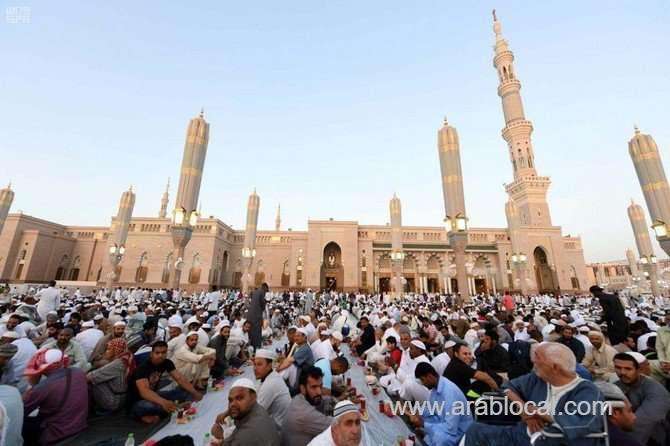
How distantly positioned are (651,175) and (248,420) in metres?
21.2

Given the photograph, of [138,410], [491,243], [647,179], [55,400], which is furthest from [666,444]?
[491,243]

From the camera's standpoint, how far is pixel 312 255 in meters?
29.1

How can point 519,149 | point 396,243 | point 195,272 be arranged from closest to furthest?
point 396,243
point 195,272
point 519,149

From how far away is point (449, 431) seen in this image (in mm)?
2566

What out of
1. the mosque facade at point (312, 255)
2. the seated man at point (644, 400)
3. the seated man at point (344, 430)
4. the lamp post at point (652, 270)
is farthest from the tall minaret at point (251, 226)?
the lamp post at point (652, 270)

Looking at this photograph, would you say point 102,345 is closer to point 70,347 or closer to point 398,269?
point 70,347

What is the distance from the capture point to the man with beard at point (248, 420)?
2.05 m

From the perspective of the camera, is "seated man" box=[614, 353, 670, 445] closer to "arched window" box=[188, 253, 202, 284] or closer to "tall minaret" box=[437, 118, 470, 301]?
"tall minaret" box=[437, 118, 470, 301]

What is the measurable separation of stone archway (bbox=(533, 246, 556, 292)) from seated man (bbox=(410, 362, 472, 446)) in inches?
1374

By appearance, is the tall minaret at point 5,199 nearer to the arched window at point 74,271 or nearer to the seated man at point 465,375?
the arched window at point 74,271

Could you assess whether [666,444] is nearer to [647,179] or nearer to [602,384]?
[602,384]

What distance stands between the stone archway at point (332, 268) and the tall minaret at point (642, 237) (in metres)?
22.7

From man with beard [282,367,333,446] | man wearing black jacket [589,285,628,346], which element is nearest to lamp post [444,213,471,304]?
man wearing black jacket [589,285,628,346]

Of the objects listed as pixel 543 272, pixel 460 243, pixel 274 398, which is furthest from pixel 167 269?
pixel 543 272
